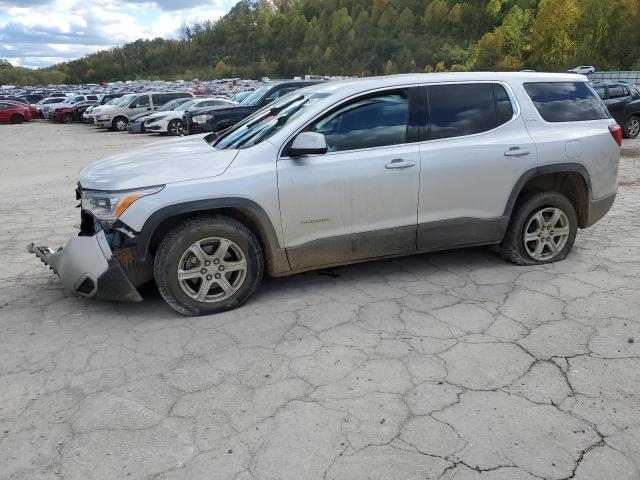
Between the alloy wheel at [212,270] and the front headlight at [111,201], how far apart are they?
494 millimetres

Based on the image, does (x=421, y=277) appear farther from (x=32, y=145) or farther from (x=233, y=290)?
(x=32, y=145)

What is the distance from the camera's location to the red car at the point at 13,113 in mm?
29844

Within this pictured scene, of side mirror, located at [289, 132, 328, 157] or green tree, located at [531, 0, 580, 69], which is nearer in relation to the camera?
side mirror, located at [289, 132, 328, 157]

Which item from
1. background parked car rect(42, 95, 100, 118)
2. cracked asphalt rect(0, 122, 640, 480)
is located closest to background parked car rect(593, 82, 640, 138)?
cracked asphalt rect(0, 122, 640, 480)

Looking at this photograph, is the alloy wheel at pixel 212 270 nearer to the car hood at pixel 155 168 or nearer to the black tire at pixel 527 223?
the car hood at pixel 155 168

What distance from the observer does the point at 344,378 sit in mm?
3027

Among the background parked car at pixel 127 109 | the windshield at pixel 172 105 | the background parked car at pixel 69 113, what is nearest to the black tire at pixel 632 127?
the windshield at pixel 172 105

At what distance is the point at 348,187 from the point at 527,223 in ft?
5.78

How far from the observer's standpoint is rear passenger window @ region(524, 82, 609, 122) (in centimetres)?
461

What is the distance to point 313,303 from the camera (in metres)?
4.08

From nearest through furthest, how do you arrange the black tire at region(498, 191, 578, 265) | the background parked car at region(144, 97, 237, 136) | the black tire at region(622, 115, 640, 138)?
the black tire at region(498, 191, 578, 265)
the black tire at region(622, 115, 640, 138)
the background parked car at region(144, 97, 237, 136)

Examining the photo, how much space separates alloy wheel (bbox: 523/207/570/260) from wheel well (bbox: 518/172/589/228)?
0.21 meters

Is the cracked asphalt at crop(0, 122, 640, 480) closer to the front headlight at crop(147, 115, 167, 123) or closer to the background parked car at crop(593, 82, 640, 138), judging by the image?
the background parked car at crop(593, 82, 640, 138)

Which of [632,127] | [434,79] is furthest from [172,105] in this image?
[434,79]
